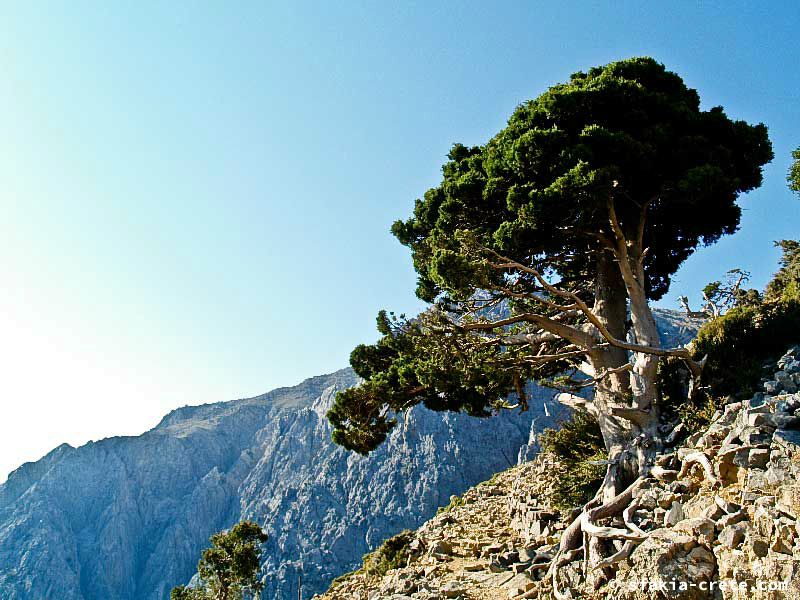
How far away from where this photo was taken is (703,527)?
24.5ft

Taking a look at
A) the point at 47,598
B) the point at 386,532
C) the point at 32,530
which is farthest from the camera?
the point at 32,530

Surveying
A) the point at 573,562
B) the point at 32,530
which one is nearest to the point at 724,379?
the point at 573,562

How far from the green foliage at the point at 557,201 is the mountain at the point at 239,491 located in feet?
180

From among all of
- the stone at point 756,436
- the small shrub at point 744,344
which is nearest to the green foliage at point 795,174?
the small shrub at point 744,344

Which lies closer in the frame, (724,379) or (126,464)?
(724,379)

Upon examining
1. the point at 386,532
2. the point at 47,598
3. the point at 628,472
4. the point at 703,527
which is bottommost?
the point at 47,598

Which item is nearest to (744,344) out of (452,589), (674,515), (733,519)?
(674,515)

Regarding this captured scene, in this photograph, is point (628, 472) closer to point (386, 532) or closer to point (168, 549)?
point (386, 532)

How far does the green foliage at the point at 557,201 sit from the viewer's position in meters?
12.5

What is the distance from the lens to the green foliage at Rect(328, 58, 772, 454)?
12547 mm

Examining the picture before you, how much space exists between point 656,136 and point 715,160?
1613 millimetres

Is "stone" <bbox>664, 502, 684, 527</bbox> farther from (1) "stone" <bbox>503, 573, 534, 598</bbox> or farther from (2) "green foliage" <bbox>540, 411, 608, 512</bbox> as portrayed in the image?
(2) "green foliage" <bbox>540, 411, 608, 512</bbox>

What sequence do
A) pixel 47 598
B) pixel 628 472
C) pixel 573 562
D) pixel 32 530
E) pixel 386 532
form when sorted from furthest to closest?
pixel 32 530, pixel 47 598, pixel 386 532, pixel 628 472, pixel 573 562

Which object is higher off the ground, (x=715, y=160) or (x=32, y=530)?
(x=715, y=160)
